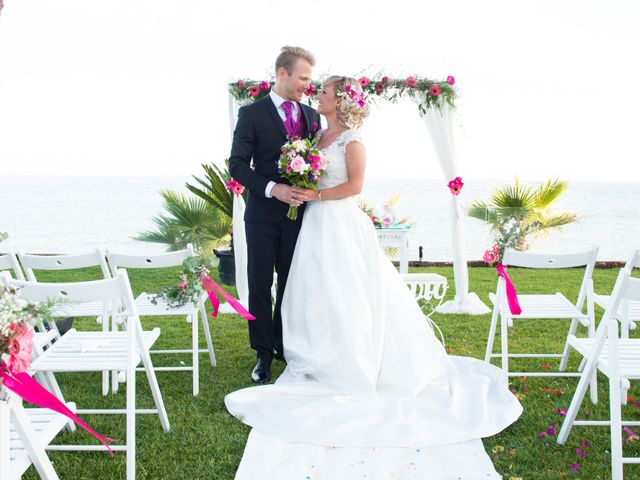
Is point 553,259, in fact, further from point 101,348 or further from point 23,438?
point 23,438

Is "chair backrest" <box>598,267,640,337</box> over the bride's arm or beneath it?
beneath

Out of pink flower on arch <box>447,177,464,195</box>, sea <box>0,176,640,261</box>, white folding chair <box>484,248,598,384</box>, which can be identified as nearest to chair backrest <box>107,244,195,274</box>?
white folding chair <box>484,248,598,384</box>

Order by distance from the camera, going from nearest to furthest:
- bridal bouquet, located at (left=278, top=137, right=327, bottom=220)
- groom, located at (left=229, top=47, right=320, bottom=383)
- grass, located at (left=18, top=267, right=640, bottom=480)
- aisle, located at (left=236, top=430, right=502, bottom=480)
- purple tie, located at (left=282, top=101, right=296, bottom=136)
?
aisle, located at (left=236, top=430, right=502, bottom=480) < grass, located at (left=18, top=267, right=640, bottom=480) < bridal bouquet, located at (left=278, top=137, right=327, bottom=220) < groom, located at (left=229, top=47, right=320, bottom=383) < purple tie, located at (left=282, top=101, right=296, bottom=136)

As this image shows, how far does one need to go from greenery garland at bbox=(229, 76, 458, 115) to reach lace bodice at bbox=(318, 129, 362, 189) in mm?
2168

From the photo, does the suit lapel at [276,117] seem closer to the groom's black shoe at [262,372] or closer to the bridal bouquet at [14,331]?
the groom's black shoe at [262,372]

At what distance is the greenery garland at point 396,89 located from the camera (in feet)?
20.5

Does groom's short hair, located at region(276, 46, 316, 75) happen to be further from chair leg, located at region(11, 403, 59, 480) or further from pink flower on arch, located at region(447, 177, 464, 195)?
chair leg, located at region(11, 403, 59, 480)

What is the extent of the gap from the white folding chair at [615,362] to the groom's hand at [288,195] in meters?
1.93

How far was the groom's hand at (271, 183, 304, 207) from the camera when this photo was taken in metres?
4.05

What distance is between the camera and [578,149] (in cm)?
3966

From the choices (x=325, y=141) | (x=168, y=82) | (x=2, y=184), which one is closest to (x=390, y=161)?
(x=168, y=82)

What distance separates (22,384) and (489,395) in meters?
2.90

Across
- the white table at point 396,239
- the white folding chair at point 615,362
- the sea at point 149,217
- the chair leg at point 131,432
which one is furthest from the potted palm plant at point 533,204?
the chair leg at point 131,432

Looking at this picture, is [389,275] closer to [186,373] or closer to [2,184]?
[186,373]
